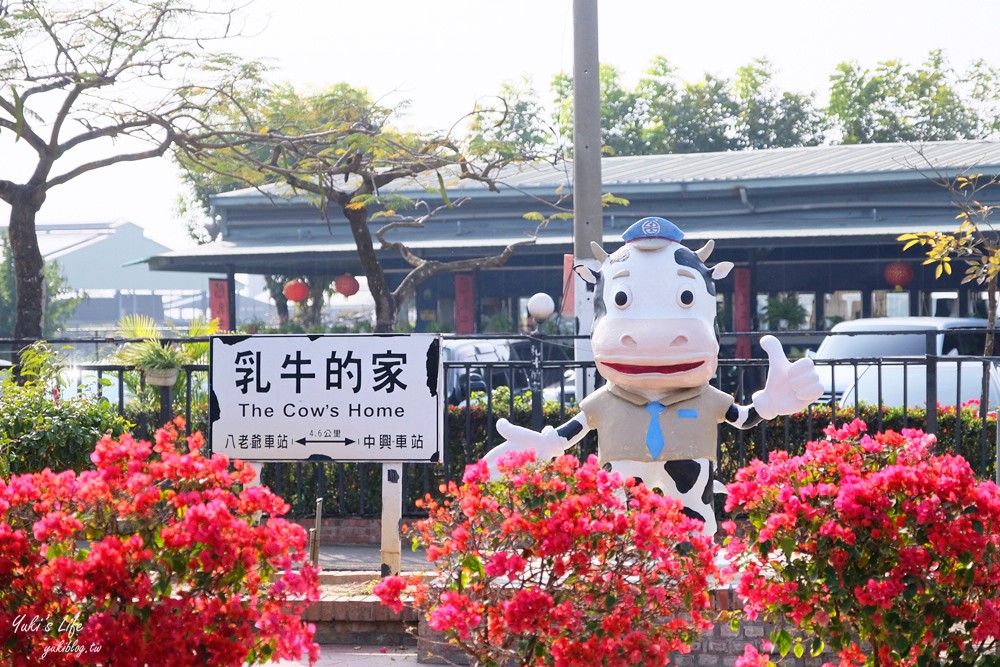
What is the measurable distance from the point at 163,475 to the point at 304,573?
531 mm

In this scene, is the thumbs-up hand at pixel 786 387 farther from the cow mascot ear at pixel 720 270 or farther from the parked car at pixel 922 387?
the parked car at pixel 922 387

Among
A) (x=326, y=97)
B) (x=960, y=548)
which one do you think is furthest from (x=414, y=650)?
(x=326, y=97)

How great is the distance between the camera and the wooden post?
6419mm

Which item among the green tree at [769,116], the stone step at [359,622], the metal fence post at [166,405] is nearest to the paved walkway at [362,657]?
the stone step at [359,622]

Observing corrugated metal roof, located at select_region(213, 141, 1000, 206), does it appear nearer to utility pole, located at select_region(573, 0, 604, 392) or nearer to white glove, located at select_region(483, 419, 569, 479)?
utility pole, located at select_region(573, 0, 604, 392)

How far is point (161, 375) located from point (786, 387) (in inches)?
167

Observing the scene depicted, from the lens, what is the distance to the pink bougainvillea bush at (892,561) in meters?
3.48

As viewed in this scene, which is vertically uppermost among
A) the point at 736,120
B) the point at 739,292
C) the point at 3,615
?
the point at 736,120

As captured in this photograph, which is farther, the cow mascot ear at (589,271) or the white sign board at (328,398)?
the white sign board at (328,398)

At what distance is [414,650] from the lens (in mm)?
5965

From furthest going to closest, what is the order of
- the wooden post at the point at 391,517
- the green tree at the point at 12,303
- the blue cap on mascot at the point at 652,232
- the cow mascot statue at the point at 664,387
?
the green tree at the point at 12,303 < the wooden post at the point at 391,517 < the blue cap on mascot at the point at 652,232 < the cow mascot statue at the point at 664,387

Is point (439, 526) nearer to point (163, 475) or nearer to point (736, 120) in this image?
point (163, 475)

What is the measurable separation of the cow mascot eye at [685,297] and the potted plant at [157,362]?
376 centimetres

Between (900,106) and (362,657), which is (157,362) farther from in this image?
(900,106)
